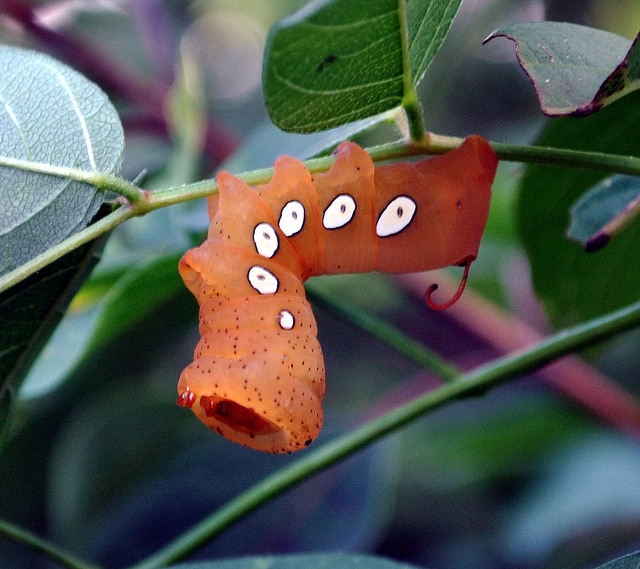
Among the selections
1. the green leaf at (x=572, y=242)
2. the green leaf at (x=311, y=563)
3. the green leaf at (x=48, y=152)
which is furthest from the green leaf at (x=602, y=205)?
the green leaf at (x=48, y=152)

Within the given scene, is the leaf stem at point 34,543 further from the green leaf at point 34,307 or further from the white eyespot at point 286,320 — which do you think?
the white eyespot at point 286,320

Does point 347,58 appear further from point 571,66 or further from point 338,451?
point 338,451

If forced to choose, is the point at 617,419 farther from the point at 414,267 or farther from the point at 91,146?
the point at 91,146

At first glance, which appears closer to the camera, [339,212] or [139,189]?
[139,189]

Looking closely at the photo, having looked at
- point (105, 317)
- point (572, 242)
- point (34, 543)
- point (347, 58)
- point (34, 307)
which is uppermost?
point (572, 242)

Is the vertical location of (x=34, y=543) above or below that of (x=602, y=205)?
below

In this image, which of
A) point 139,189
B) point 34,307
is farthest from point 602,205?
point 34,307

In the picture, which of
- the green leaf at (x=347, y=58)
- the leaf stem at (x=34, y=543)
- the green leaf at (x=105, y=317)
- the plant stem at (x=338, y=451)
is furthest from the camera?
the green leaf at (x=105, y=317)

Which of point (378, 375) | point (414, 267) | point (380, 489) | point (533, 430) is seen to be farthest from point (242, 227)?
point (378, 375)
